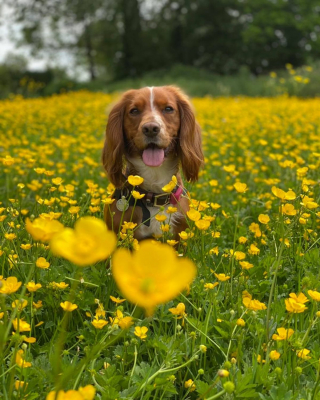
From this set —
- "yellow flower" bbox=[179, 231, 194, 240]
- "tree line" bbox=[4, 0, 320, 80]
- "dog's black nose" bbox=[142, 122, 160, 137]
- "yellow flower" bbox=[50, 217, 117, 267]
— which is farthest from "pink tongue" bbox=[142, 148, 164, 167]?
"tree line" bbox=[4, 0, 320, 80]

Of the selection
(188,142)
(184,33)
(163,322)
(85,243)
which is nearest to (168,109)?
(188,142)

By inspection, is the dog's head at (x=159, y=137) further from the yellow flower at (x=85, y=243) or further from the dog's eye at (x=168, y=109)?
the yellow flower at (x=85, y=243)

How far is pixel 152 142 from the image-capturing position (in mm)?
2928

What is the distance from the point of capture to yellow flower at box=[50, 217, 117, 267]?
0.65 meters

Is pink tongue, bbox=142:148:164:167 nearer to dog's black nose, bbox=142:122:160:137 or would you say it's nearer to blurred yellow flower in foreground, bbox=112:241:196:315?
dog's black nose, bbox=142:122:160:137

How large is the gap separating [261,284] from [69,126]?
→ 599 centimetres

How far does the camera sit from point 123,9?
81.5ft

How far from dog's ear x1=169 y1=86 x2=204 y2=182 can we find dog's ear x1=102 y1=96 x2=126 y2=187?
1.42 feet

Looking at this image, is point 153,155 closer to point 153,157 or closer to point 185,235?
point 153,157

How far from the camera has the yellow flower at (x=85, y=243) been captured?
0.65m

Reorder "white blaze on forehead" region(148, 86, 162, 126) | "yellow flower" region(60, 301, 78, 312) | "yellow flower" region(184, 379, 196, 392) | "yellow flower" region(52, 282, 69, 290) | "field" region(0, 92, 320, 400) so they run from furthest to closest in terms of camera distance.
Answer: "white blaze on forehead" region(148, 86, 162, 126) → "yellow flower" region(52, 282, 69, 290) → "yellow flower" region(184, 379, 196, 392) → "field" region(0, 92, 320, 400) → "yellow flower" region(60, 301, 78, 312)

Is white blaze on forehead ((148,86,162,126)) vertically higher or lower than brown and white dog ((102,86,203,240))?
higher

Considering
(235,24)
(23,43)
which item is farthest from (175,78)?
(23,43)

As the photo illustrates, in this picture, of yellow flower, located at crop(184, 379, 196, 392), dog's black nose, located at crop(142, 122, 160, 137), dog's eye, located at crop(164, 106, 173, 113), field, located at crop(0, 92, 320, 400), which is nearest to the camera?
field, located at crop(0, 92, 320, 400)
